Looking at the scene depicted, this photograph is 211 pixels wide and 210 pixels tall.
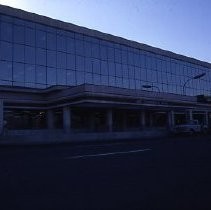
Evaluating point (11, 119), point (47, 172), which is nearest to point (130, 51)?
point (11, 119)

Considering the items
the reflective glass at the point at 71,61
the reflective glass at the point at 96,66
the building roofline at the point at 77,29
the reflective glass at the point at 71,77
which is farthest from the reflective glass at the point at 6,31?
the reflective glass at the point at 96,66

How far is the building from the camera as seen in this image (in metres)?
45.4

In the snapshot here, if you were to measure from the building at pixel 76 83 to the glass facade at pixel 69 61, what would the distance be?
119mm

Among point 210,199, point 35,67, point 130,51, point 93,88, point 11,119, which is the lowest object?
point 210,199

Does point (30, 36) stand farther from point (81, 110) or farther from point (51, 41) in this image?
point (81, 110)

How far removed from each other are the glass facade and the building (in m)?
0.12

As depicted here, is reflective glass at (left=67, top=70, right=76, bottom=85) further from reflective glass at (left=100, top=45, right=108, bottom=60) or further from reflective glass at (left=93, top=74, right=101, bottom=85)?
reflective glass at (left=100, top=45, right=108, bottom=60)

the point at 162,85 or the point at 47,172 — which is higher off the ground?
the point at 162,85

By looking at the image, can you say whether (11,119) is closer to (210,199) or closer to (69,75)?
(69,75)

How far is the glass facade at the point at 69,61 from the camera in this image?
46.9 m

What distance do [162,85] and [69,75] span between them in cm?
2141

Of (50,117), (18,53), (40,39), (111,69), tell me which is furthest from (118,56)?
(18,53)

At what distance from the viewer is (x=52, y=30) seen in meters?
51.8

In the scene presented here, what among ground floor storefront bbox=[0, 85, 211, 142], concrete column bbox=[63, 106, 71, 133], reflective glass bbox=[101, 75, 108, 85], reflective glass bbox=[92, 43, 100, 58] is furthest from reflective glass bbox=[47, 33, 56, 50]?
concrete column bbox=[63, 106, 71, 133]
